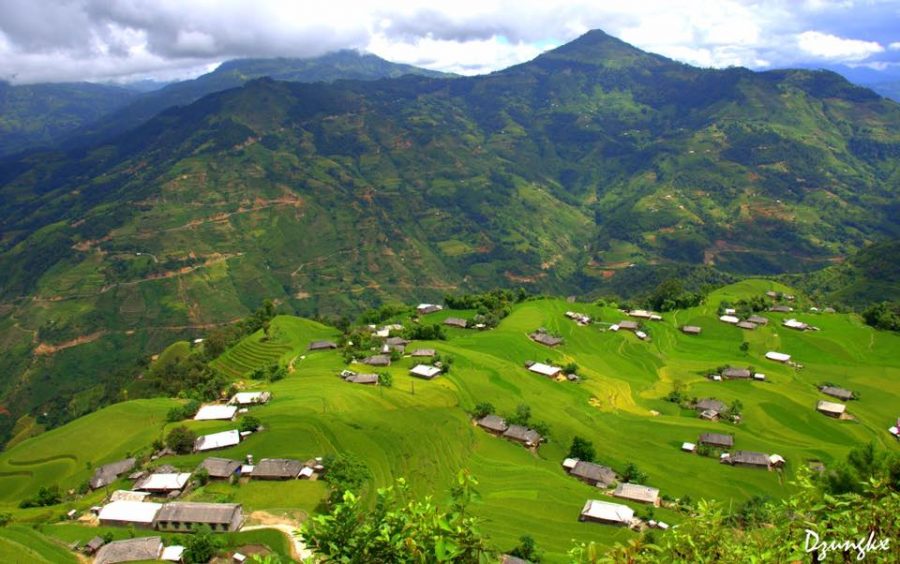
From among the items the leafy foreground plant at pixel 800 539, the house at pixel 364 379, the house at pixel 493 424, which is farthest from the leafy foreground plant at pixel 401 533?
the house at pixel 364 379

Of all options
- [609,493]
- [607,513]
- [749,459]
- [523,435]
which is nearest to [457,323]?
[523,435]

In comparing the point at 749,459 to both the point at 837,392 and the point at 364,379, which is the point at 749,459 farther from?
the point at 364,379

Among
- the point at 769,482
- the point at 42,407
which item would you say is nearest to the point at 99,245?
the point at 42,407

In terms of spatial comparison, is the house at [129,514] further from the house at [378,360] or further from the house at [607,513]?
the house at [378,360]

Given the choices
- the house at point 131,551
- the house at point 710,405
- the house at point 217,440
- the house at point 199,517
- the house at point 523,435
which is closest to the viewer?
the house at point 131,551

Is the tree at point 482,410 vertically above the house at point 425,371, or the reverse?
the house at point 425,371

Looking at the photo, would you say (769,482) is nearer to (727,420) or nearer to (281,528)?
(727,420)
